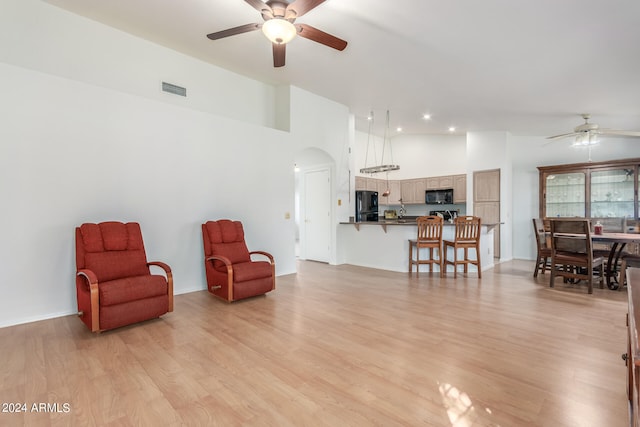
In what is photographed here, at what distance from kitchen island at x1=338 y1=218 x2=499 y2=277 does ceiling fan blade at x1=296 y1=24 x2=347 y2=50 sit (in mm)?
3389

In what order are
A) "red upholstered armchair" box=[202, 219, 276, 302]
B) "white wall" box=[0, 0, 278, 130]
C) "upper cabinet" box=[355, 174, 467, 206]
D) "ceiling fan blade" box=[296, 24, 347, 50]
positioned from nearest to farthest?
"ceiling fan blade" box=[296, 24, 347, 50]
"white wall" box=[0, 0, 278, 130]
"red upholstered armchair" box=[202, 219, 276, 302]
"upper cabinet" box=[355, 174, 467, 206]

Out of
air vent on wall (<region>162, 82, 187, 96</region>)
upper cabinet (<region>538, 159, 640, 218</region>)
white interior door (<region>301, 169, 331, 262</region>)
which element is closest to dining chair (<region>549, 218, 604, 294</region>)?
upper cabinet (<region>538, 159, 640, 218</region>)

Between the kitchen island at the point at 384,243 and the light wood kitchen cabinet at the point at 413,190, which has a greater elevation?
the light wood kitchen cabinet at the point at 413,190

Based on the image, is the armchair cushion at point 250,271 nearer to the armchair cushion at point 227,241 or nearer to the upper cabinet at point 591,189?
the armchair cushion at point 227,241

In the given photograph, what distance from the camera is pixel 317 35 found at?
2.98 m

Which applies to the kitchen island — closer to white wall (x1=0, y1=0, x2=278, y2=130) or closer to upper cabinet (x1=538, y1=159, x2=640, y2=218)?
upper cabinet (x1=538, y1=159, x2=640, y2=218)

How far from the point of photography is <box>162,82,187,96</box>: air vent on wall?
14.4 ft

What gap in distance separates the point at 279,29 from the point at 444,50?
228cm

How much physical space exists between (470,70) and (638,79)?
2336 millimetres

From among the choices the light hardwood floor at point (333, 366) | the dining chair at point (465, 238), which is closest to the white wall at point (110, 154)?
the light hardwood floor at point (333, 366)

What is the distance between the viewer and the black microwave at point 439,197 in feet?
26.4

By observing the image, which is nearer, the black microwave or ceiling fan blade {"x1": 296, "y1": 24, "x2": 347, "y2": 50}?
ceiling fan blade {"x1": 296, "y1": 24, "x2": 347, "y2": 50}

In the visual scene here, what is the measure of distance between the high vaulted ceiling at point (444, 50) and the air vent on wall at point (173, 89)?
1.75ft

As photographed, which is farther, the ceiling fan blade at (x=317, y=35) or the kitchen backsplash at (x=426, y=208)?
the kitchen backsplash at (x=426, y=208)
